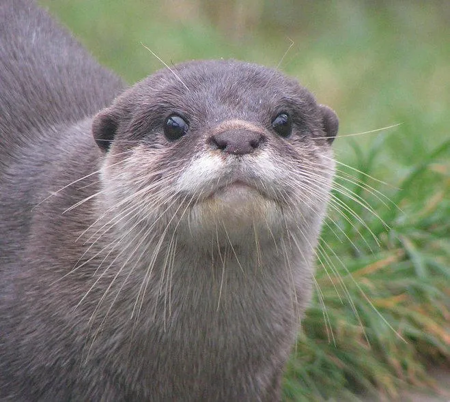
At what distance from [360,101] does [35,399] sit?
152 inches

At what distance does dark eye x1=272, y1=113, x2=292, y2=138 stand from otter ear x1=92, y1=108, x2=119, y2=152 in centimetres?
42

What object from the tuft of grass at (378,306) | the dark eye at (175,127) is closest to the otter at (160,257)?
the dark eye at (175,127)

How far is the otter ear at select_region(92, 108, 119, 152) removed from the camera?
2521 millimetres

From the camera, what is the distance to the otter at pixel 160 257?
2.32 m

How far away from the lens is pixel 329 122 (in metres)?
2.66

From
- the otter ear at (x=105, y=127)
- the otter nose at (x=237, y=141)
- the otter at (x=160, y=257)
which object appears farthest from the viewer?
the otter ear at (x=105, y=127)

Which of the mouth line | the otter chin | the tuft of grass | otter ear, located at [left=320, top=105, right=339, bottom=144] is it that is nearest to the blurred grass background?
the tuft of grass

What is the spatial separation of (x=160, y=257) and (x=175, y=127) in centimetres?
32

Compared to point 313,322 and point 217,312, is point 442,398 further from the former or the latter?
point 217,312

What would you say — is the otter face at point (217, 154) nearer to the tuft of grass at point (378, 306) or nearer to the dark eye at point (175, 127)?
the dark eye at point (175, 127)

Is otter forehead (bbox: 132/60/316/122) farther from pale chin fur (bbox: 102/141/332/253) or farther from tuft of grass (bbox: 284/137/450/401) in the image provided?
tuft of grass (bbox: 284/137/450/401)

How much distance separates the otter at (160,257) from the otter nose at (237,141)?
79 millimetres

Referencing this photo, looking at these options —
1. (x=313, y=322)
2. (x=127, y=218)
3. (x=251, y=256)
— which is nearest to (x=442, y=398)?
(x=313, y=322)

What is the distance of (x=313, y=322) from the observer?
3219 mm
